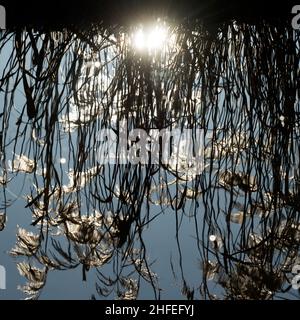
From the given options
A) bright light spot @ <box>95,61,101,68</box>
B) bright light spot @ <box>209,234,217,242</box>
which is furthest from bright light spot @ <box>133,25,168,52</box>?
bright light spot @ <box>209,234,217,242</box>

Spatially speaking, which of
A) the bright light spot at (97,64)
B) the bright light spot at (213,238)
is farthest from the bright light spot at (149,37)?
the bright light spot at (213,238)

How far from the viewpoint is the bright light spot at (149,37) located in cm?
87

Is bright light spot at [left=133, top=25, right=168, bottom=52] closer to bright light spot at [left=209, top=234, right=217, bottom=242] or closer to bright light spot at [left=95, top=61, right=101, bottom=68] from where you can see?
bright light spot at [left=95, top=61, right=101, bottom=68]

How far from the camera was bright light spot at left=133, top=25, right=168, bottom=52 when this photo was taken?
866 mm

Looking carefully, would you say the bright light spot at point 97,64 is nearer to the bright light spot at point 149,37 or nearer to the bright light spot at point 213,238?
the bright light spot at point 149,37

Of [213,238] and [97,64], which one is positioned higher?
[97,64]

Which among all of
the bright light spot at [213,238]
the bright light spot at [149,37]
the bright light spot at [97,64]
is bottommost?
the bright light spot at [213,238]

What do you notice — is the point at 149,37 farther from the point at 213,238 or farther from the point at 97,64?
the point at 213,238

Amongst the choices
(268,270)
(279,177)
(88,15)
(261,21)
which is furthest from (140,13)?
(268,270)

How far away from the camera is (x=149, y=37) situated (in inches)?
34.2

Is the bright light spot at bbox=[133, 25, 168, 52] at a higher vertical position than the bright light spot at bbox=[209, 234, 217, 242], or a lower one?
higher

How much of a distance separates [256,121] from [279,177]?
12cm

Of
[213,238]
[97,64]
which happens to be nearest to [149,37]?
[97,64]

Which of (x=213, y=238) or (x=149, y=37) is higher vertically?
(x=149, y=37)
